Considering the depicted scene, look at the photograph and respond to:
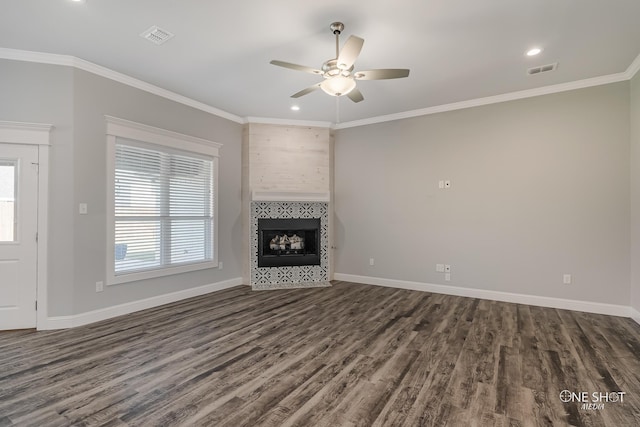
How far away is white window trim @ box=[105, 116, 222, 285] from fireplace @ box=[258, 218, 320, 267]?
855mm

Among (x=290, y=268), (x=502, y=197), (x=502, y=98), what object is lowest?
(x=290, y=268)

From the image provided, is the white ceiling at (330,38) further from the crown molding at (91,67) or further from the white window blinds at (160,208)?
the white window blinds at (160,208)

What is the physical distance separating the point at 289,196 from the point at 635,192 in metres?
4.70

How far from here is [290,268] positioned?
5.53 metres

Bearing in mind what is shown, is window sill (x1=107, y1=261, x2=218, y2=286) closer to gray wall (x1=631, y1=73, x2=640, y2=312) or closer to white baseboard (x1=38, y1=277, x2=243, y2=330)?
white baseboard (x1=38, y1=277, x2=243, y2=330)

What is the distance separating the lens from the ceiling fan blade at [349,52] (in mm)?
2402

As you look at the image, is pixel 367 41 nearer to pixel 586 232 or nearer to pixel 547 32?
pixel 547 32

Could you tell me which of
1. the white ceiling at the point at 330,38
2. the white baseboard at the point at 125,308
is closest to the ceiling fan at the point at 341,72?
the white ceiling at the point at 330,38

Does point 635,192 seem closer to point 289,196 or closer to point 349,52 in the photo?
point 349,52

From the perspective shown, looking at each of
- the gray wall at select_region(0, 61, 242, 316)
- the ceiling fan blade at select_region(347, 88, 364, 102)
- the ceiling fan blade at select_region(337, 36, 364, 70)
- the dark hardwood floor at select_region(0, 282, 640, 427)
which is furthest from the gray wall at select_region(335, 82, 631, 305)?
the gray wall at select_region(0, 61, 242, 316)

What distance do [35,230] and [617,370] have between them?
19.0 ft

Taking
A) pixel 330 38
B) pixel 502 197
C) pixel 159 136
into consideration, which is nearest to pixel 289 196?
pixel 159 136

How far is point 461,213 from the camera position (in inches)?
192

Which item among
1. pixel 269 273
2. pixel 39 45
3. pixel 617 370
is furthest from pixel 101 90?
pixel 617 370
